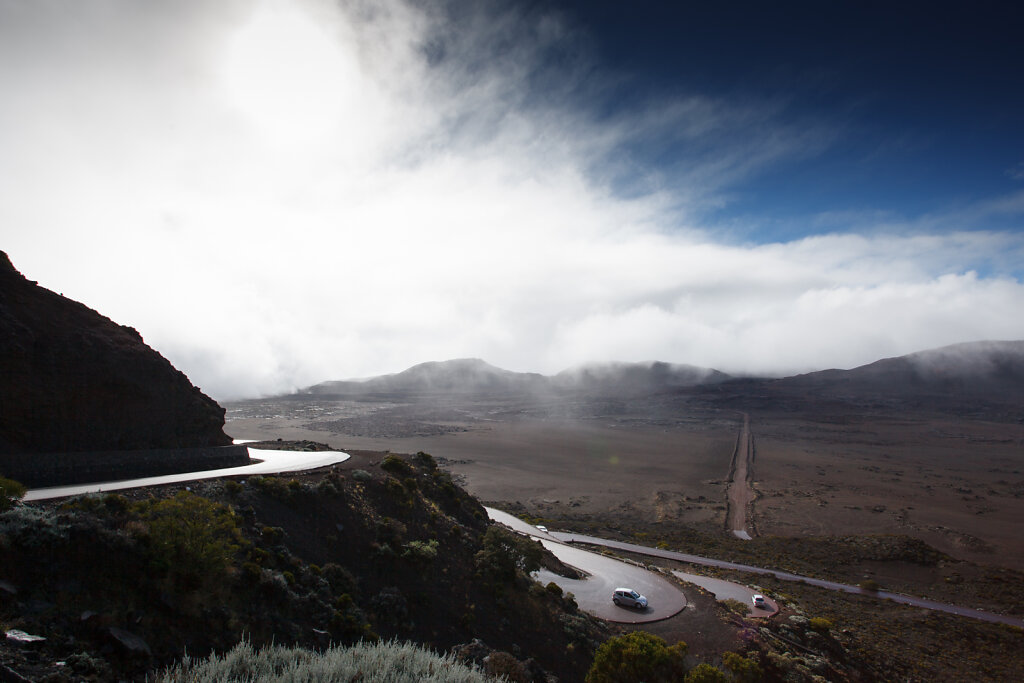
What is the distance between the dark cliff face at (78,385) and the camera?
1877cm

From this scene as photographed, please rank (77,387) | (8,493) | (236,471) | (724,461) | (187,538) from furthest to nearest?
(724,461) < (236,471) < (77,387) < (8,493) < (187,538)

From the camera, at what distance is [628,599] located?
23.9m

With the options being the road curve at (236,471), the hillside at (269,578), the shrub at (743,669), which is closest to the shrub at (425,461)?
the road curve at (236,471)

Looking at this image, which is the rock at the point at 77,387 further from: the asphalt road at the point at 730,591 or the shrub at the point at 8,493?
the asphalt road at the point at 730,591

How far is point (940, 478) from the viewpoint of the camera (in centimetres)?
6925

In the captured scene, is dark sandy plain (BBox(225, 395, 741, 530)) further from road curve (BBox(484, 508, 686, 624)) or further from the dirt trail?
road curve (BBox(484, 508, 686, 624))

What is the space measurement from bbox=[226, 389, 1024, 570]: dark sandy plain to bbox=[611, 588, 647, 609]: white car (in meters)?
23.1

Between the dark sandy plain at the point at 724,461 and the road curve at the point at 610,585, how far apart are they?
52.3 feet

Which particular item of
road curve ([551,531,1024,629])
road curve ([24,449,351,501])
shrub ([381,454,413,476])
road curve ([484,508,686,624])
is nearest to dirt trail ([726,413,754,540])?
road curve ([551,531,1024,629])

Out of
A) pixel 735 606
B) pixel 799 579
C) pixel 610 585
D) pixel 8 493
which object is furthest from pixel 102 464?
pixel 799 579

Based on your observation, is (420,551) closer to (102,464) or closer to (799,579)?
(102,464)

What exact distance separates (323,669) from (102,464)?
18.3 m

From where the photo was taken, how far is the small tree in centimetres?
1475

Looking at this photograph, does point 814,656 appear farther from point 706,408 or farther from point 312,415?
point 706,408
